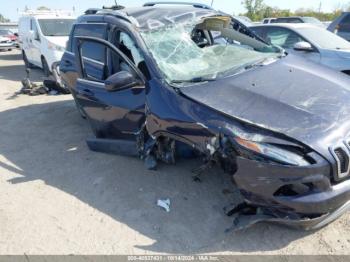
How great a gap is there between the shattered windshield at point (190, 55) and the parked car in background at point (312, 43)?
2.53 metres

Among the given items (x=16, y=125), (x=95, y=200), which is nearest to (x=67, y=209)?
(x=95, y=200)

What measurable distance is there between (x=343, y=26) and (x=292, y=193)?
8.64m

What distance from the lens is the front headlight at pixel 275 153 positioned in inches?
109

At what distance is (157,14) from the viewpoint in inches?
176

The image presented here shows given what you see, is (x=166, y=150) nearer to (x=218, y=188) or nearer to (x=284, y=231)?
(x=218, y=188)

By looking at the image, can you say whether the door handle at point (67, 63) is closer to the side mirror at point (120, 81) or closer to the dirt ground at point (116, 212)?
the dirt ground at point (116, 212)

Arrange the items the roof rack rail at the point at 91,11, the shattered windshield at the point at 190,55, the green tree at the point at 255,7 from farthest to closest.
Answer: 1. the green tree at the point at 255,7
2. the roof rack rail at the point at 91,11
3. the shattered windshield at the point at 190,55

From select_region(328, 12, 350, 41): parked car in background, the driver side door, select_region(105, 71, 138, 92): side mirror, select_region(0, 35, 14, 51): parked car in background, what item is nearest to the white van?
the driver side door

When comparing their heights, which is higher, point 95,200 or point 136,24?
point 136,24

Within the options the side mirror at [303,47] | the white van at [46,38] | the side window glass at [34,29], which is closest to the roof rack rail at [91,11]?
the side mirror at [303,47]

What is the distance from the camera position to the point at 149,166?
4.26 metres

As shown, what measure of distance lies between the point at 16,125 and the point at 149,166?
3.60 m

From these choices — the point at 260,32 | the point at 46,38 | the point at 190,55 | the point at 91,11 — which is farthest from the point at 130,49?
the point at 46,38

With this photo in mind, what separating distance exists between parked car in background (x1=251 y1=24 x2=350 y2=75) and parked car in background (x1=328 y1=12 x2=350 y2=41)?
2.38m
